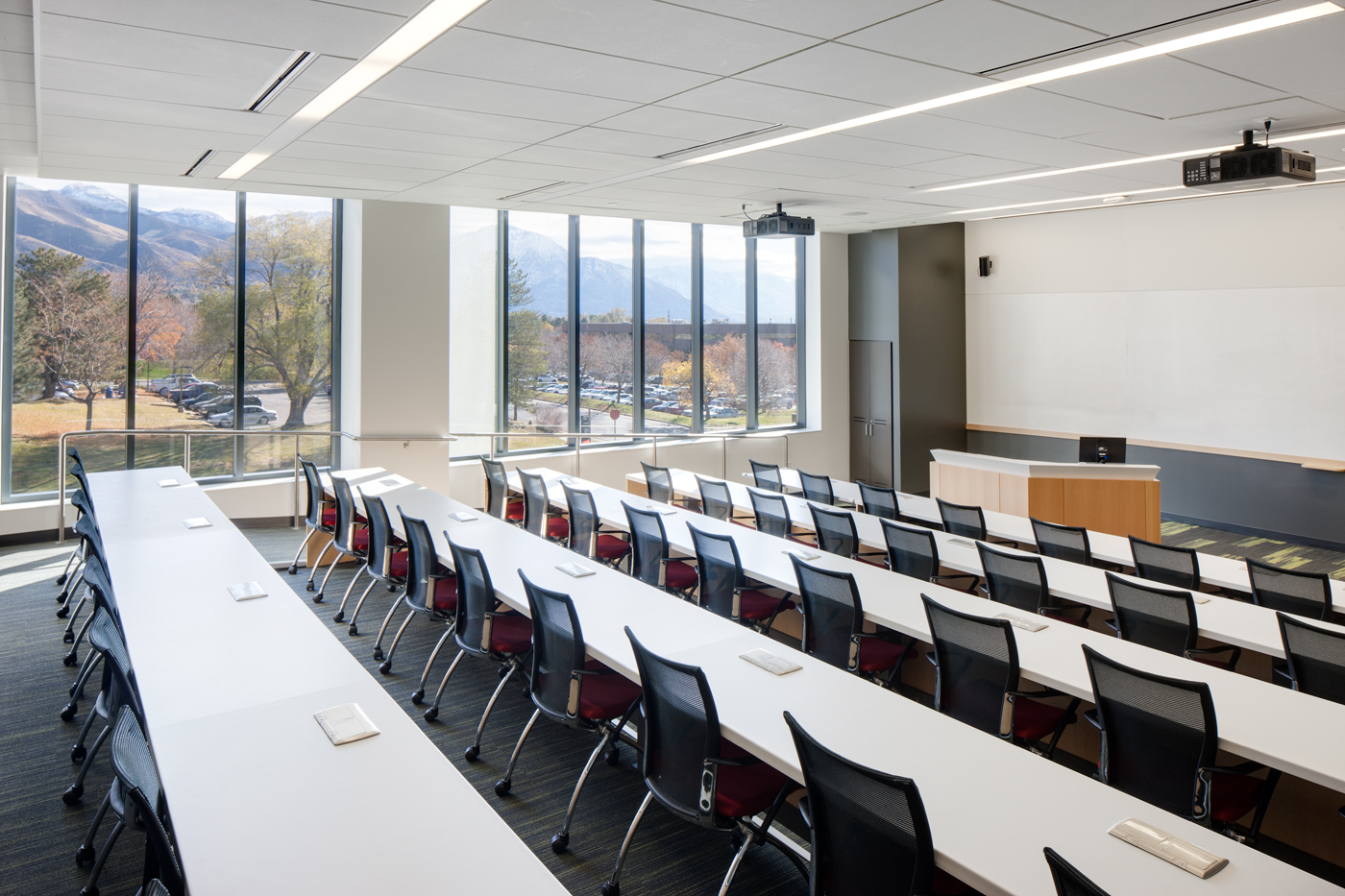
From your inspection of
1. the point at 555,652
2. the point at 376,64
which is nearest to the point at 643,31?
the point at 376,64

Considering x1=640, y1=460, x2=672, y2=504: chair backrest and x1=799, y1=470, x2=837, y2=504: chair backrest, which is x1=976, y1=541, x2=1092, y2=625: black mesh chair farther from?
x1=640, y1=460, x2=672, y2=504: chair backrest

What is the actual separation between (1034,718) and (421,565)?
3.16 m

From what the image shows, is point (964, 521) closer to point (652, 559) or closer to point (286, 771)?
point (652, 559)

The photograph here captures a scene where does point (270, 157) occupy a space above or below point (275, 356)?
above

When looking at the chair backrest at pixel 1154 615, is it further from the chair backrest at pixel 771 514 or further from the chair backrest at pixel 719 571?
the chair backrest at pixel 771 514

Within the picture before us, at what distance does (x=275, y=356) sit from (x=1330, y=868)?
8762 millimetres

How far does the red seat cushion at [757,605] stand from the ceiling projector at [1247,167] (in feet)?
12.0

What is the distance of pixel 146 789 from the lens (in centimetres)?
206

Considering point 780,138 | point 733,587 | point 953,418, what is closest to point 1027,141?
point 780,138

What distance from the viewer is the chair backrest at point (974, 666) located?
3109mm

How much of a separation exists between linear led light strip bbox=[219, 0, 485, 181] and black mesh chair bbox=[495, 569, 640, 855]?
7.18 feet

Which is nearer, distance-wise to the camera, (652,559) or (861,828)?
(861,828)

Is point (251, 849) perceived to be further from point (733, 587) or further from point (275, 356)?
point (275, 356)

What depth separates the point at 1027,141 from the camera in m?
5.28
